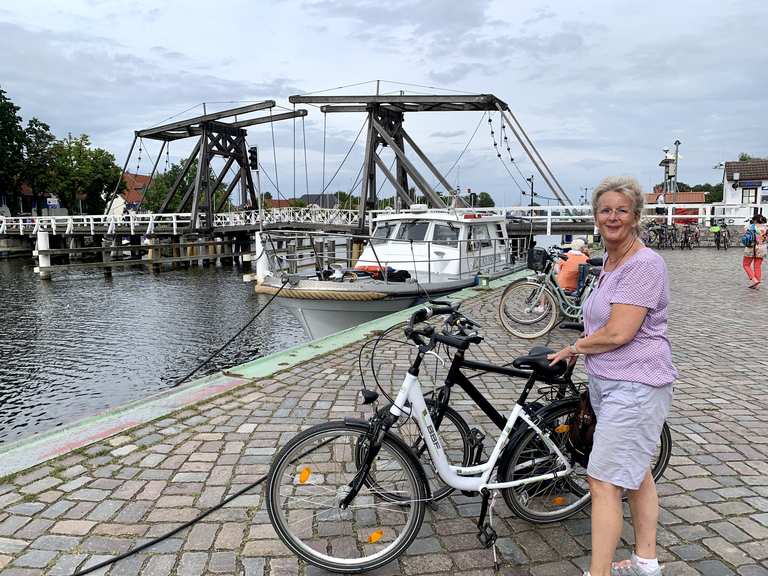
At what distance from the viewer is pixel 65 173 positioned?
5328 cm

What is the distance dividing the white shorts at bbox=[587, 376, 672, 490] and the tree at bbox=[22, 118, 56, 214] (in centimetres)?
6084

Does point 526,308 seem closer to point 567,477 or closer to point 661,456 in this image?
point 661,456

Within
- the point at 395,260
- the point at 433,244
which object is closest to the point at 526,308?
the point at 395,260

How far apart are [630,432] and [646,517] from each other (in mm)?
471

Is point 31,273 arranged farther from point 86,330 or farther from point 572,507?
point 572,507

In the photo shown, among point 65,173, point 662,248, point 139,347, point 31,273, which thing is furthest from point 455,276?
point 65,173

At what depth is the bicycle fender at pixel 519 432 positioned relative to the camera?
2.72 m

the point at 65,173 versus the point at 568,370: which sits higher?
the point at 65,173

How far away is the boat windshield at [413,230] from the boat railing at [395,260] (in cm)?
18

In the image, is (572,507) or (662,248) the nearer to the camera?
(572,507)

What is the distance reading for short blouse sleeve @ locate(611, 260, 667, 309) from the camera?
2191mm

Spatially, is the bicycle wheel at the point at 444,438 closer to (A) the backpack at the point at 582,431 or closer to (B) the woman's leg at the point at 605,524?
(A) the backpack at the point at 582,431

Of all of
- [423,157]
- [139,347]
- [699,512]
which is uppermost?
[423,157]

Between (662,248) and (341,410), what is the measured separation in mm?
22298
